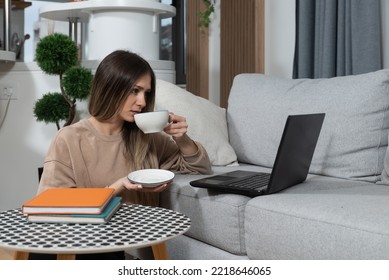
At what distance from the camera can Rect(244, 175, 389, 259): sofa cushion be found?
1.24m

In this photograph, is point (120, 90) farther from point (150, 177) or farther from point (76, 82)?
point (76, 82)

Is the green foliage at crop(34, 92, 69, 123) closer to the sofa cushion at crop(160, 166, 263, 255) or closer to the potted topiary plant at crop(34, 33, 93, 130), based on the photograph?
the potted topiary plant at crop(34, 33, 93, 130)

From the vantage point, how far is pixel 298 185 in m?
1.75

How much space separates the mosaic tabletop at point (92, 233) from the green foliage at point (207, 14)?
8.85 ft

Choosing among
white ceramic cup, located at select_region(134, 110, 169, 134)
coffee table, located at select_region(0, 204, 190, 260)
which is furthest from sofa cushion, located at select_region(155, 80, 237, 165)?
coffee table, located at select_region(0, 204, 190, 260)

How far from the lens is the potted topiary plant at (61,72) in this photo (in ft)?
7.69

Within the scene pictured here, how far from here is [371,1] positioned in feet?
7.77

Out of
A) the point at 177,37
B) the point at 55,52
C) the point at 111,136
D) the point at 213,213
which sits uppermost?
the point at 177,37

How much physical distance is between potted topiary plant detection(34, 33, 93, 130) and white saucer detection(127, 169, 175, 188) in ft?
3.32

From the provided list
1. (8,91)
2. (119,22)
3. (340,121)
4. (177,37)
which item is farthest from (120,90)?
(177,37)

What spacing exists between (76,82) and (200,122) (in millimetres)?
590

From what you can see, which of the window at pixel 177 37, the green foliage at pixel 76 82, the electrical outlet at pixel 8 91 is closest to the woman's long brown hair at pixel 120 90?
the green foliage at pixel 76 82

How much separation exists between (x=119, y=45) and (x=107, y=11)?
18cm

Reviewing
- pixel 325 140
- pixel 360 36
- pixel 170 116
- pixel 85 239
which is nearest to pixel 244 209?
pixel 170 116
